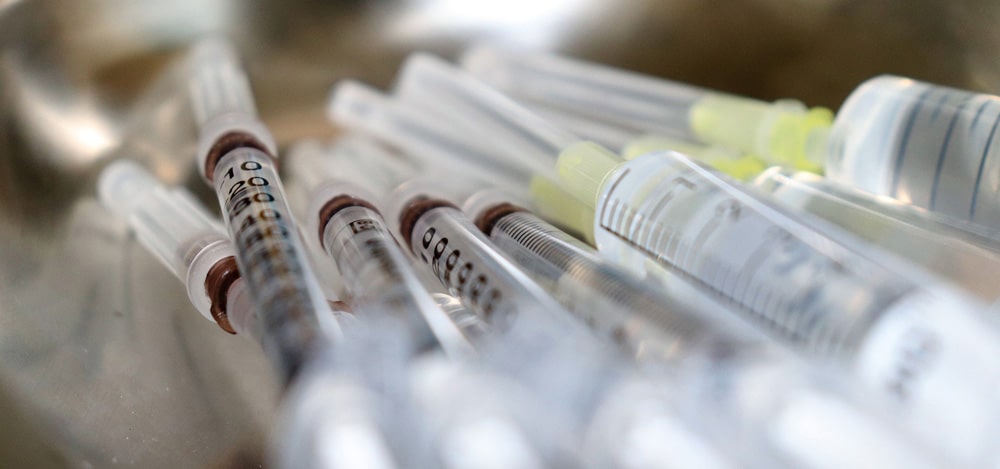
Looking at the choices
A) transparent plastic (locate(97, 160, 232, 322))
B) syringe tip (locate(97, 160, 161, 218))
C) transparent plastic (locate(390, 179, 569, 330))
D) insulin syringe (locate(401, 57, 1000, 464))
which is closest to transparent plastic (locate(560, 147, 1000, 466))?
insulin syringe (locate(401, 57, 1000, 464))

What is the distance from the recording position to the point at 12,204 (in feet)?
2.37

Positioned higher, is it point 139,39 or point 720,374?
point 139,39

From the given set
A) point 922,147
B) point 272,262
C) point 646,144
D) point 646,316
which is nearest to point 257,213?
point 272,262

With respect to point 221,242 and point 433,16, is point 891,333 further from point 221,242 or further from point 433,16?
point 433,16

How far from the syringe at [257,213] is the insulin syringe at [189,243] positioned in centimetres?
2

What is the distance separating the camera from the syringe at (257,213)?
1.45 ft

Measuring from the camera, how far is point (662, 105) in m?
0.85

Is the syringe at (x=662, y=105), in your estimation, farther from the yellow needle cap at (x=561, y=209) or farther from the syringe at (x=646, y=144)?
the yellow needle cap at (x=561, y=209)

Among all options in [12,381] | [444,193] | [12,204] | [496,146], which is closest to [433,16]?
[496,146]

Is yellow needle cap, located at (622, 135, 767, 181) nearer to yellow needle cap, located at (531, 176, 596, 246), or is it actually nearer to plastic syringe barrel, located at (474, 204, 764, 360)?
yellow needle cap, located at (531, 176, 596, 246)

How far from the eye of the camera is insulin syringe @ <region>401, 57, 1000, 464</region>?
0.38 metres

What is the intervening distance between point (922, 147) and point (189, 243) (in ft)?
1.96

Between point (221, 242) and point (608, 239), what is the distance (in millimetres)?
300

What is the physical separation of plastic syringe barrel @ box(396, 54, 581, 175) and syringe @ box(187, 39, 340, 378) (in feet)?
0.67
